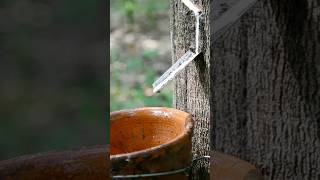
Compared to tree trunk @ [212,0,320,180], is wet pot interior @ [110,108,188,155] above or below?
below

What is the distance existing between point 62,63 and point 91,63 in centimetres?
2

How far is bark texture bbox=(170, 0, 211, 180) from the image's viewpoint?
3.89ft

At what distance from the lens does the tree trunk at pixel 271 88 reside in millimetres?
514

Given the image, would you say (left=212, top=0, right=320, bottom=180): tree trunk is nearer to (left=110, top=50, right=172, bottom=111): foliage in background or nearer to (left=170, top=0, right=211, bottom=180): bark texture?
(left=170, top=0, right=211, bottom=180): bark texture

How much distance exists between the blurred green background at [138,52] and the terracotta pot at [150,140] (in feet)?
5.52

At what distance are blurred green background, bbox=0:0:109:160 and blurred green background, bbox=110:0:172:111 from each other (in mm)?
2706

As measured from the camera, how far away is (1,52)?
1.32 ft

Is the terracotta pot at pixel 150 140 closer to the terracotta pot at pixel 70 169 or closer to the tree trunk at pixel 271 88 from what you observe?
the terracotta pot at pixel 70 169

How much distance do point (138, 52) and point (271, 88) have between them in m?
3.16

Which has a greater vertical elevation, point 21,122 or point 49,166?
point 21,122

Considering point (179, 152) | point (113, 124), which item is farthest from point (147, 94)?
point (179, 152)

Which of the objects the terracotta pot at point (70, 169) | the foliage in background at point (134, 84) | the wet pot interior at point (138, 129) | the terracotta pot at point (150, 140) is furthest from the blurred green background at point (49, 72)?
the foliage in background at point (134, 84)

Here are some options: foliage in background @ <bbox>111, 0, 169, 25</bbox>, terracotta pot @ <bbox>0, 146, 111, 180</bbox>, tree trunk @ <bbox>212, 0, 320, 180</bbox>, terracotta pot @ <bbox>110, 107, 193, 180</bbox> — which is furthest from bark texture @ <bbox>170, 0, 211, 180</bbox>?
foliage in background @ <bbox>111, 0, 169, 25</bbox>

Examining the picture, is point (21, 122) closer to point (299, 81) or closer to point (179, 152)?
point (299, 81)
